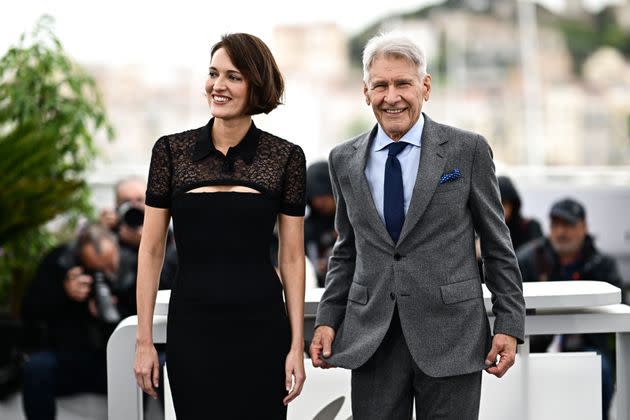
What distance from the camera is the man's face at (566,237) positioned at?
16.1ft

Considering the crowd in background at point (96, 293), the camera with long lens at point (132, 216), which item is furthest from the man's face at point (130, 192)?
the crowd in background at point (96, 293)

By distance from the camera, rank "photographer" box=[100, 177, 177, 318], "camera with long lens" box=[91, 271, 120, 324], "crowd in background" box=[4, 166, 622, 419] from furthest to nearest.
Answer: "photographer" box=[100, 177, 177, 318], "camera with long lens" box=[91, 271, 120, 324], "crowd in background" box=[4, 166, 622, 419]

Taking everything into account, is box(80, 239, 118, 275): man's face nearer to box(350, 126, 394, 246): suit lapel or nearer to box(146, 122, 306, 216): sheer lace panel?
box(146, 122, 306, 216): sheer lace panel

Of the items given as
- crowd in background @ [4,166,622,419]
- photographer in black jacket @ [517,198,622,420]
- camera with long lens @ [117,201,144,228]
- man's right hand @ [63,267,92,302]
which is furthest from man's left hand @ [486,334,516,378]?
camera with long lens @ [117,201,144,228]

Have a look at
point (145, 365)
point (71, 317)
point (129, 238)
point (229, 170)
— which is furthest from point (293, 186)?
point (129, 238)

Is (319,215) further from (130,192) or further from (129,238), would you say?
(130,192)

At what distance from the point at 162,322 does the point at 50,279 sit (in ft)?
7.51

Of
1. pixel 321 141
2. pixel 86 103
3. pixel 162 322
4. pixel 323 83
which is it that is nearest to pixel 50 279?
pixel 86 103

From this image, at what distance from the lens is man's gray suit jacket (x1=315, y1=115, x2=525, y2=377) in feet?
7.22

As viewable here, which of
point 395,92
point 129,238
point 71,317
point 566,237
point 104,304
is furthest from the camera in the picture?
point 129,238

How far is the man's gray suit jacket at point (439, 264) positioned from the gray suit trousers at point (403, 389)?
0.13ft

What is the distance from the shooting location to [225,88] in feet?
7.24

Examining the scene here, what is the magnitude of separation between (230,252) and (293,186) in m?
0.20

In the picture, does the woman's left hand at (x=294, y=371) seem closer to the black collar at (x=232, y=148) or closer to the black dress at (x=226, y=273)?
the black dress at (x=226, y=273)
